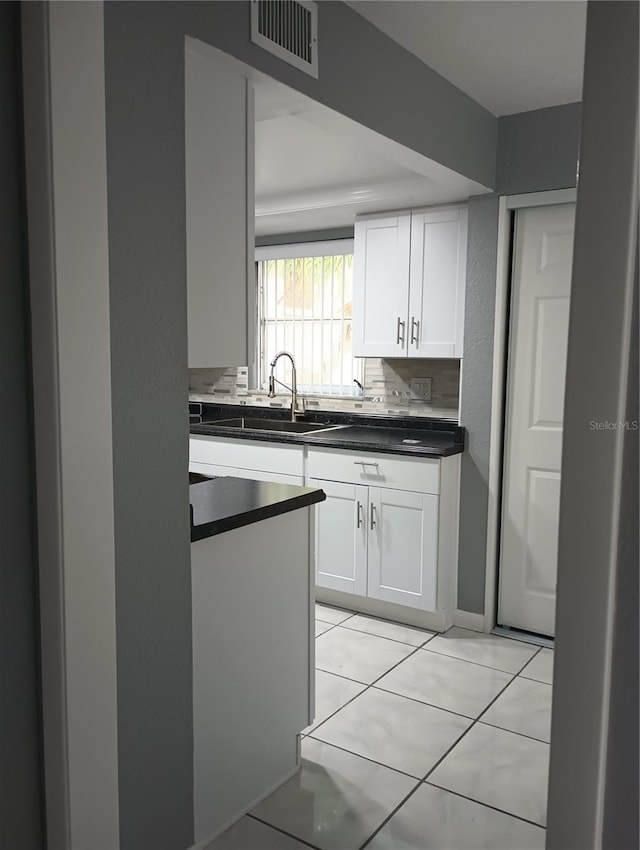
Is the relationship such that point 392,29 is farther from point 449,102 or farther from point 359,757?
point 359,757

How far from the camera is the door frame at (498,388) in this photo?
3425mm

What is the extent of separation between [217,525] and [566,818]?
4.78 feet

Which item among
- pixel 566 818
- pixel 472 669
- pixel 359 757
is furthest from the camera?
pixel 472 669

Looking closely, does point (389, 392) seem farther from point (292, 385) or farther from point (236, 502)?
point (236, 502)

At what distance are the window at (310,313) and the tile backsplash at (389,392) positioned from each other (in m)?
0.12

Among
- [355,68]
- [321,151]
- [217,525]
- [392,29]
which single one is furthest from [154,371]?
[321,151]

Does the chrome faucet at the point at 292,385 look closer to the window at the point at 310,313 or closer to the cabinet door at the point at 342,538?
the window at the point at 310,313

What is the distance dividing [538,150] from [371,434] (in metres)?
1.71

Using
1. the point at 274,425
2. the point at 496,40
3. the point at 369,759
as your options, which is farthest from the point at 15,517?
the point at 274,425

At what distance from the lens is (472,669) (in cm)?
321

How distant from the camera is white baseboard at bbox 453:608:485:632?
143 inches

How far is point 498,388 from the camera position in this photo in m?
3.52

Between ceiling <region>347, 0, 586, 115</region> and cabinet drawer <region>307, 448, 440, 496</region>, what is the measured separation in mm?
1695

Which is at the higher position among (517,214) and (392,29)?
(392,29)
